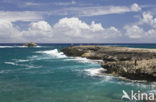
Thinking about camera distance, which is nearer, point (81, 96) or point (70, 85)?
point (81, 96)

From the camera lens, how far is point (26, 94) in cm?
2906

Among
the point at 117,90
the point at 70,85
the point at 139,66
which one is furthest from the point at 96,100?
the point at 139,66

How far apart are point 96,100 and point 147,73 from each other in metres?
14.3

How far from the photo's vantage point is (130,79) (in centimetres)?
3703

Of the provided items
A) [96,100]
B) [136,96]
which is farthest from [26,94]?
[136,96]

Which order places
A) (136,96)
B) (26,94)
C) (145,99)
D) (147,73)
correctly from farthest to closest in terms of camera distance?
(147,73), (26,94), (136,96), (145,99)

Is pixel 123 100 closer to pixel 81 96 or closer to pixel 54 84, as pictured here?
pixel 81 96

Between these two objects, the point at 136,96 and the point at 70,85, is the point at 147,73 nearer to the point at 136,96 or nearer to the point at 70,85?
the point at 136,96

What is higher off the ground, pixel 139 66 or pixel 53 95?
pixel 139 66

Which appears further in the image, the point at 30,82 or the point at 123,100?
the point at 30,82

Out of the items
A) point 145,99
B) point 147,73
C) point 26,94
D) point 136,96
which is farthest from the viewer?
point 147,73

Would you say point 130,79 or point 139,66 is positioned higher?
point 139,66

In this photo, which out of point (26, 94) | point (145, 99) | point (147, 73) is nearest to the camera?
point (145, 99)

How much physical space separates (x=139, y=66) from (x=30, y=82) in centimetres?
2267
